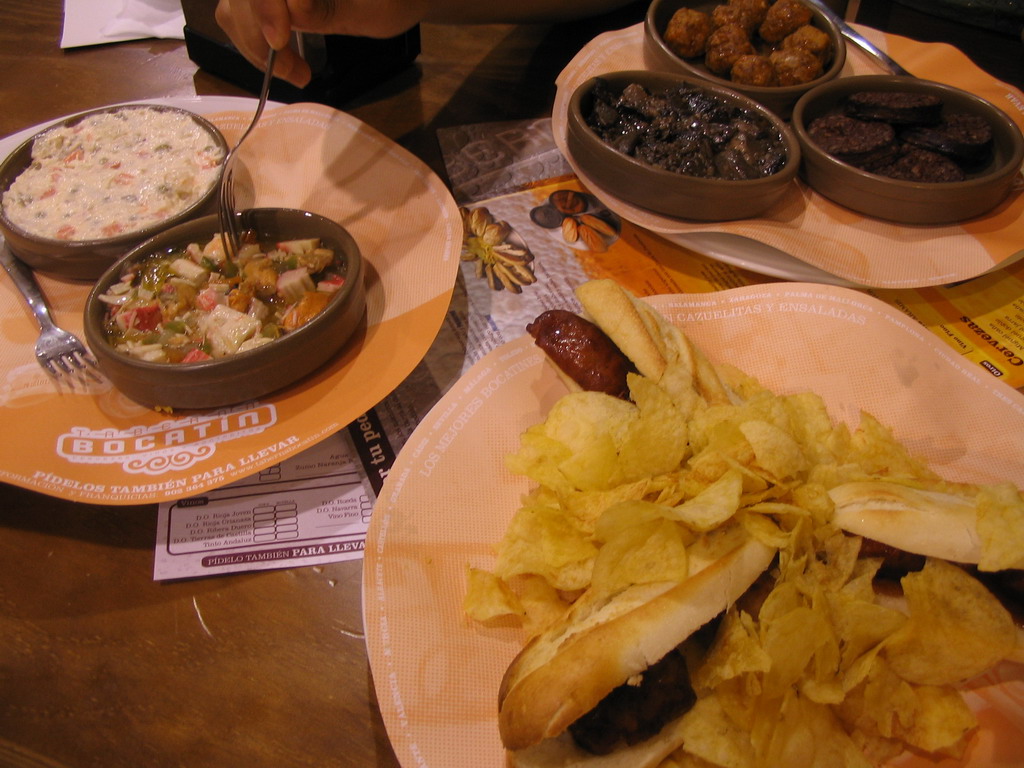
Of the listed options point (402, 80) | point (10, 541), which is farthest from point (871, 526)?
point (402, 80)

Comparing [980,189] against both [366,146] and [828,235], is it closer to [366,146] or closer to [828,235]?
[828,235]

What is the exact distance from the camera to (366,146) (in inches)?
83.1

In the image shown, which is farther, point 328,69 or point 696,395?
point 328,69

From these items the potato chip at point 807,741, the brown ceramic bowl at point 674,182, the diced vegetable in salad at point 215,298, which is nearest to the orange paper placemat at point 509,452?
the potato chip at point 807,741

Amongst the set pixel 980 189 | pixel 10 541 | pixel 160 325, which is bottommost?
pixel 10 541

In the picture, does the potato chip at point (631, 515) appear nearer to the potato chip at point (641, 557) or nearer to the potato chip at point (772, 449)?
the potato chip at point (641, 557)

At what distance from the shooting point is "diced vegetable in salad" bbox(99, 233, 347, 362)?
4.94ft

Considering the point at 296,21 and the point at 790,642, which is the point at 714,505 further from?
the point at 296,21

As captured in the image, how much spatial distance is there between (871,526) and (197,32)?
2.74 meters

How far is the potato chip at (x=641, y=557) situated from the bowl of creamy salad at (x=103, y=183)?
1.48 meters

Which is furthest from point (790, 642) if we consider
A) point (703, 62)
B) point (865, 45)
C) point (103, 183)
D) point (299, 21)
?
point (865, 45)

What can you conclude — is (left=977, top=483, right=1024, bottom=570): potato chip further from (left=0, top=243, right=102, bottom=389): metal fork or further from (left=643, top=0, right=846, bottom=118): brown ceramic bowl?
(left=0, top=243, right=102, bottom=389): metal fork

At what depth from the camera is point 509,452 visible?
1.40 m

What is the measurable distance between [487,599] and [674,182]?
131 centimetres
